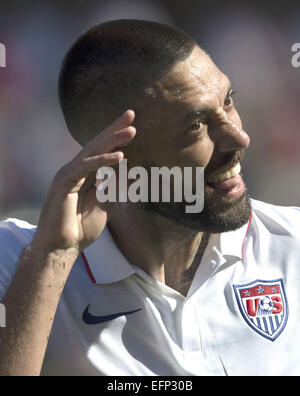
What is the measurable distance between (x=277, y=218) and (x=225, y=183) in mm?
271

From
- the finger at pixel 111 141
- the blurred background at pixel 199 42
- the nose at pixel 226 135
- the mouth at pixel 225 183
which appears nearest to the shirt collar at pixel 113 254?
the mouth at pixel 225 183

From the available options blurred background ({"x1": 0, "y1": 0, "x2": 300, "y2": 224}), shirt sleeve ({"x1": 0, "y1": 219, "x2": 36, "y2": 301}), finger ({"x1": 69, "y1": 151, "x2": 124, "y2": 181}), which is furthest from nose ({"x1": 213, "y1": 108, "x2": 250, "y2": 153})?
blurred background ({"x1": 0, "y1": 0, "x2": 300, "y2": 224})

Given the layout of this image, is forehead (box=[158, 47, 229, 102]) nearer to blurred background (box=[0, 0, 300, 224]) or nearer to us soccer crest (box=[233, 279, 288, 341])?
us soccer crest (box=[233, 279, 288, 341])

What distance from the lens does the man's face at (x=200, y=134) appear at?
137 centimetres

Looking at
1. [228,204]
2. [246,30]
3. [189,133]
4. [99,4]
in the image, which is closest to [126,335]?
[228,204]

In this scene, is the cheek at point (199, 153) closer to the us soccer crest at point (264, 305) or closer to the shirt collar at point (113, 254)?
the shirt collar at point (113, 254)

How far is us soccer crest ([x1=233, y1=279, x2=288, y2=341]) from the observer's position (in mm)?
1382

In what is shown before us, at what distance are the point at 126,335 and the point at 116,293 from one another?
104 mm

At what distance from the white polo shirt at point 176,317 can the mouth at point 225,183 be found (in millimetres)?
152

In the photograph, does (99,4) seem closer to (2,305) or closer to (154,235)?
(154,235)

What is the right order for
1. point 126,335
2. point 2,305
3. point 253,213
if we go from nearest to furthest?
point 2,305 → point 126,335 → point 253,213

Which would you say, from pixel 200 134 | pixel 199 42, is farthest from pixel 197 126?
pixel 199 42

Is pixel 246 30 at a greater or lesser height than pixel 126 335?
greater

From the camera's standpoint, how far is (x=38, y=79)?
2975 mm
